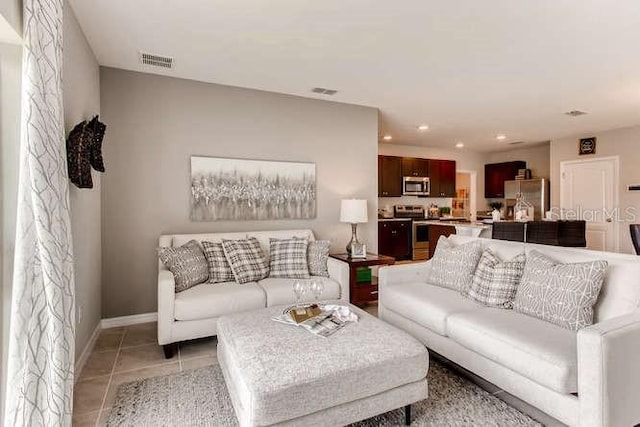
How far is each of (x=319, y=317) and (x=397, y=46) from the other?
2.28 m

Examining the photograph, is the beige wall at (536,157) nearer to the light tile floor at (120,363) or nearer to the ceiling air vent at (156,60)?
the ceiling air vent at (156,60)

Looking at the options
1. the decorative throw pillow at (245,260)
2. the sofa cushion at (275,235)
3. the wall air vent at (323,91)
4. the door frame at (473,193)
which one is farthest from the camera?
the door frame at (473,193)

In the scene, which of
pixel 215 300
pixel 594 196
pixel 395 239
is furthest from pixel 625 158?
pixel 215 300

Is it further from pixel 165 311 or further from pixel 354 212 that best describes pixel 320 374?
pixel 354 212

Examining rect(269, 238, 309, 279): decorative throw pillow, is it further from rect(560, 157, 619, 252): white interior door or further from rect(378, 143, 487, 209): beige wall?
rect(560, 157, 619, 252): white interior door

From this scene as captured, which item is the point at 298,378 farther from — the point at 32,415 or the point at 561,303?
the point at 561,303

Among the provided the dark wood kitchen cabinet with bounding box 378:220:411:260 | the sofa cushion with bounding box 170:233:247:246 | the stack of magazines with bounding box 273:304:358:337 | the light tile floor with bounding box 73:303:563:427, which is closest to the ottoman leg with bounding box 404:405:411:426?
the stack of magazines with bounding box 273:304:358:337

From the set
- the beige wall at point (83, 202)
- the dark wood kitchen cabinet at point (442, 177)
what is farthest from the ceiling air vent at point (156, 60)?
the dark wood kitchen cabinet at point (442, 177)

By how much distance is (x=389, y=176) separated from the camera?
24.0 ft

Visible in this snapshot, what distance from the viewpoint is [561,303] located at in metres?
2.07

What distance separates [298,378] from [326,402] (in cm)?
19

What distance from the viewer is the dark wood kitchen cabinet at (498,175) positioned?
315 inches

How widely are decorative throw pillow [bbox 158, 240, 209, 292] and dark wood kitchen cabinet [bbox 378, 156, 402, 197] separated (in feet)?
15.5

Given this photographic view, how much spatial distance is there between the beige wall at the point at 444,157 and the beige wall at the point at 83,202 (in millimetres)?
5690
